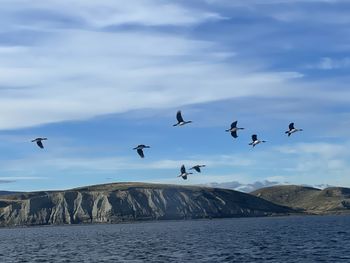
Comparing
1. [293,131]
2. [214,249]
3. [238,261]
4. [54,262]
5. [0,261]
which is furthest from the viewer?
[214,249]

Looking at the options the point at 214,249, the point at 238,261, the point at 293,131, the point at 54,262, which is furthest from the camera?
the point at 214,249

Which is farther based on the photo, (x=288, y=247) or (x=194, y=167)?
(x=288, y=247)

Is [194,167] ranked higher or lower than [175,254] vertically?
higher

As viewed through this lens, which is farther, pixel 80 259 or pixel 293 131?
pixel 80 259

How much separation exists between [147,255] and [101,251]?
1421 cm

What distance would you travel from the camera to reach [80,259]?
82188 millimetres

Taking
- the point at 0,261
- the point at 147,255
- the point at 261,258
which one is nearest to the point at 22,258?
the point at 0,261

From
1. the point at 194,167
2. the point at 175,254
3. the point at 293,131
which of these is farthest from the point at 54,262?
the point at 293,131

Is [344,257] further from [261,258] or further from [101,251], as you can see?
[101,251]

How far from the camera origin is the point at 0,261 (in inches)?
3314

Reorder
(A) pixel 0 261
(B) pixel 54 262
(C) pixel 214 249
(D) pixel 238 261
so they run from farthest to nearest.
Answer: (C) pixel 214 249
(A) pixel 0 261
(B) pixel 54 262
(D) pixel 238 261

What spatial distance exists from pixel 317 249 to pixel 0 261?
4373cm

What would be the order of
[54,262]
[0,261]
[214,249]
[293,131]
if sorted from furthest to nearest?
1. [214,249]
2. [0,261]
3. [54,262]
4. [293,131]

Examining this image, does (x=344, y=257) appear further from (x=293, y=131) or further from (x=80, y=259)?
(x=80, y=259)
